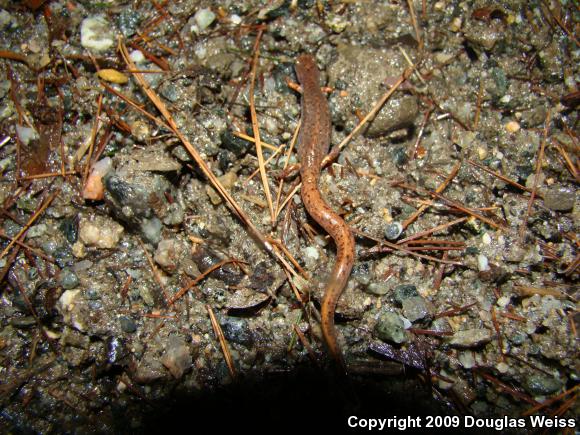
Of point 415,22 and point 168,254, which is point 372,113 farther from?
point 168,254

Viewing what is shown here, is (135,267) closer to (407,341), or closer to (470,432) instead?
(407,341)

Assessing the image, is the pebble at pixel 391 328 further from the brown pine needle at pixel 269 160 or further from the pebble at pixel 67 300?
the pebble at pixel 67 300

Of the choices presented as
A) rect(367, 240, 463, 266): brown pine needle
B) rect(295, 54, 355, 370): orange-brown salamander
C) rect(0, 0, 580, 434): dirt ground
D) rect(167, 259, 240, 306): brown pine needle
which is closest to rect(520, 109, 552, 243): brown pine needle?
rect(0, 0, 580, 434): dirt ground

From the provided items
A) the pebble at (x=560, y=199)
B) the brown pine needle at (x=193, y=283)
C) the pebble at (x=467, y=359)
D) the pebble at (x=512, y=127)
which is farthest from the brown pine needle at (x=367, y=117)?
the pebble at (x=467, y=359)

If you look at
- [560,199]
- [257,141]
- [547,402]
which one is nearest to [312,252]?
[257,141]

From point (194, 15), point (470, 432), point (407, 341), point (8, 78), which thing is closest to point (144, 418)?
point (407, 341)

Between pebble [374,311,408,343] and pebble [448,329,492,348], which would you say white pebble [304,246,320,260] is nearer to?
pebble [374,311,408,343]
